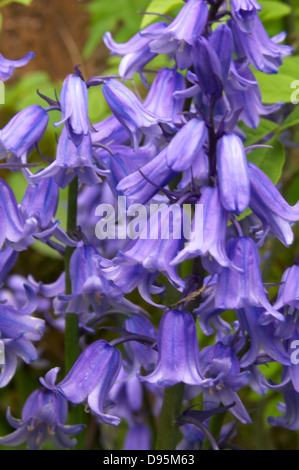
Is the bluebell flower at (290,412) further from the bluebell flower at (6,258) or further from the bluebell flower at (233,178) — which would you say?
the bluebell flower at (6,258)

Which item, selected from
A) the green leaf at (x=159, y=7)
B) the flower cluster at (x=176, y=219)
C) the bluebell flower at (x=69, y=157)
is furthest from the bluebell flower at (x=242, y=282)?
the green leaf at (x=159, y=7)

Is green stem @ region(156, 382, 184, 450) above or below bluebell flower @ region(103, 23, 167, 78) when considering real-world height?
below

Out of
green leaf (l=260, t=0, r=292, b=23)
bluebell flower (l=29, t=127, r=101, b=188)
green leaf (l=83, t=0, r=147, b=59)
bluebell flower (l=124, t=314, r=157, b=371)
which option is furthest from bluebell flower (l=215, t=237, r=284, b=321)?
green leaf (l=83, t=0, r=147, b=59)

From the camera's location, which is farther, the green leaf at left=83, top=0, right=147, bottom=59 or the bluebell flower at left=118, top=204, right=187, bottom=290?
the green leaf at left=83, top=0, right=147, bottom=59

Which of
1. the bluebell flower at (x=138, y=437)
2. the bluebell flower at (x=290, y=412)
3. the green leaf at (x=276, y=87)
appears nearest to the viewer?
the bluebell flower at (x=290, y=412)

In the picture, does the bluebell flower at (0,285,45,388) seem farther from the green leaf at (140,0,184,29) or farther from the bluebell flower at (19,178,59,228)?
the green leaf at (140,0,184,29)
